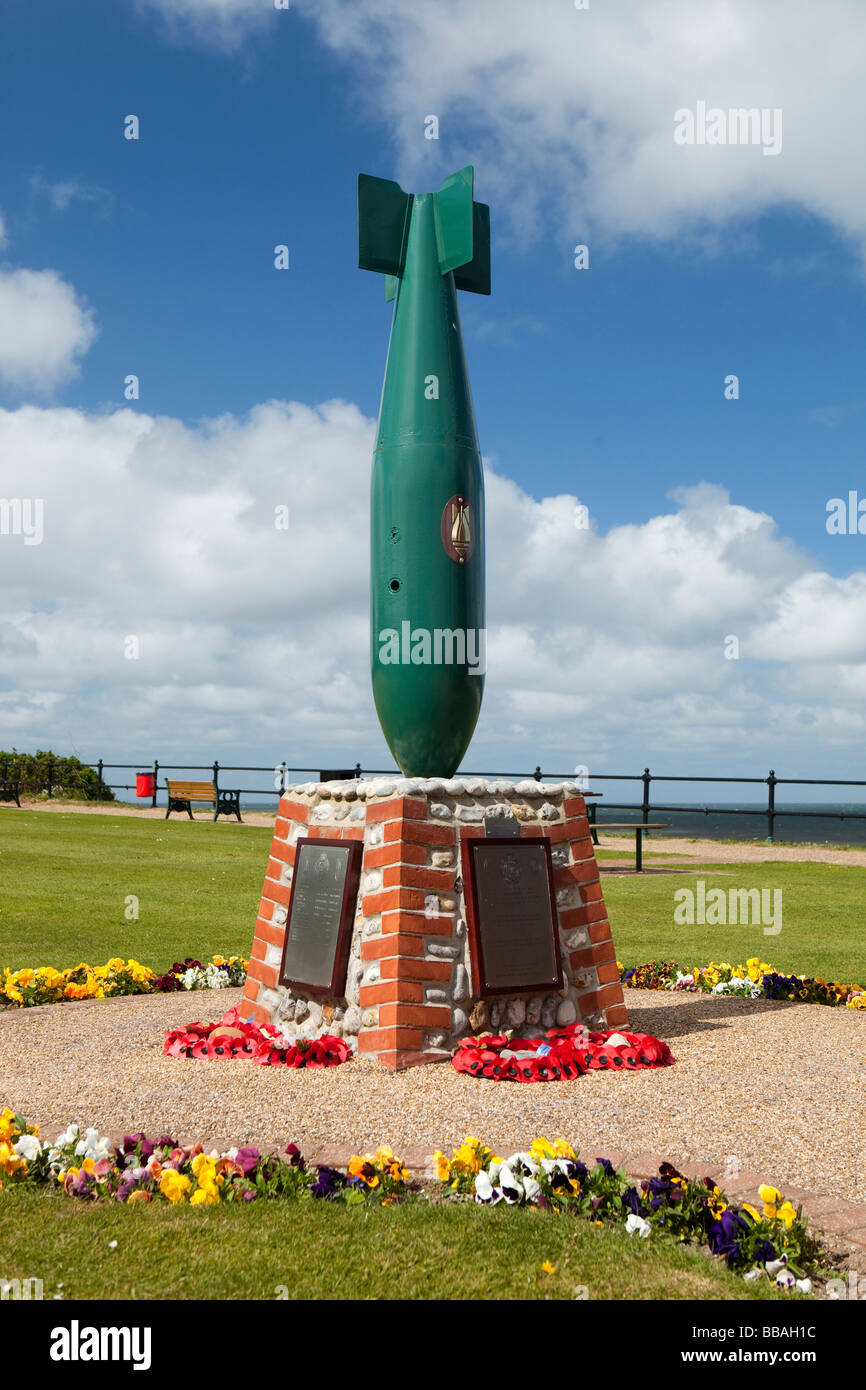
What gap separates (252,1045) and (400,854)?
4.50ft

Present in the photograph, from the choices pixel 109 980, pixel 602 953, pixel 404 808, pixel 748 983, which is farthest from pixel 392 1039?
pixel 748 983

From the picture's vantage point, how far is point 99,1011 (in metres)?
6.96

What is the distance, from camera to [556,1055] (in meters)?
5.45

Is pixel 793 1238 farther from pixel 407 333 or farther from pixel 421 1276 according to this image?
pixel 407 333

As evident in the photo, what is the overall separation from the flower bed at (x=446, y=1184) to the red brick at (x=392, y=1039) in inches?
54.6

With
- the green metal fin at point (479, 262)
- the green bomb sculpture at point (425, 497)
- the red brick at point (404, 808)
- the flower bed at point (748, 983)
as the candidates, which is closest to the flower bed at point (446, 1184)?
the red brick at point (404, 808)

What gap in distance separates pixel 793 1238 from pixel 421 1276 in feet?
3.77

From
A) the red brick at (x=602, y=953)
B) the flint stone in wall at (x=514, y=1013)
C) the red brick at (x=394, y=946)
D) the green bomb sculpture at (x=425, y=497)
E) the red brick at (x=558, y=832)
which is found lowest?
the flint stone in wall at (x=514, y=1013)

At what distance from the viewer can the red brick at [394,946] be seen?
5484mm

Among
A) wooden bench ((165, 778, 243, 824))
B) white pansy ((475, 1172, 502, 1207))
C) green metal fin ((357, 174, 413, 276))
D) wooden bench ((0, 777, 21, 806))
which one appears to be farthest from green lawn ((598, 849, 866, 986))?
wooden bench ((0, 777, 21, 806))

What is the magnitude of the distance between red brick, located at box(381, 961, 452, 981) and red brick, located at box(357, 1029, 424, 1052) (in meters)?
0.27

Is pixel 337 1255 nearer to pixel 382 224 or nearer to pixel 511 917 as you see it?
pixel 511 917

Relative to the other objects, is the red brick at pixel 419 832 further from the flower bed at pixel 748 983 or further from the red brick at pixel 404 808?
the flower bed at pixel 748 983
